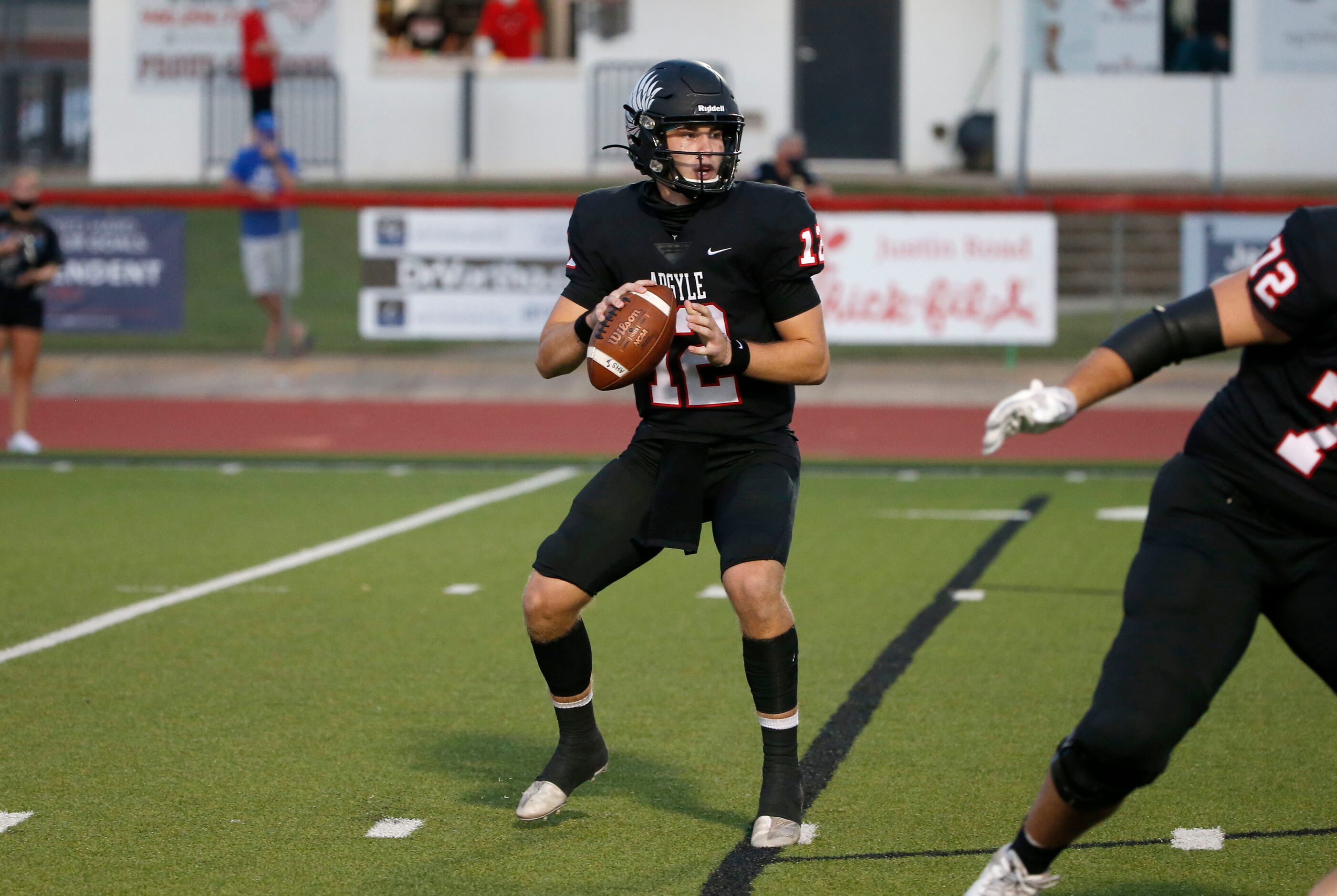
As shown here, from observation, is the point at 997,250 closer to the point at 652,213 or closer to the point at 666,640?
the point at 666,640

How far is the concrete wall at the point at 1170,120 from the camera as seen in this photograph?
21.3 m

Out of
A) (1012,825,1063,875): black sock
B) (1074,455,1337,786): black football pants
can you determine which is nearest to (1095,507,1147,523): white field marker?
(1074,455,1337,786): black football pants

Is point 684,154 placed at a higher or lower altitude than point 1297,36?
lower

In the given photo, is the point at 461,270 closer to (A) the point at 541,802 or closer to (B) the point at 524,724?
(B) the point at 524,724

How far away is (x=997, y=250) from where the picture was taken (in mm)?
14133

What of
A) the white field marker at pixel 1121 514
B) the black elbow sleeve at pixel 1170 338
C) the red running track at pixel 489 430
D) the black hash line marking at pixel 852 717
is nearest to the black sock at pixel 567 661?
the black hash line marking at pixel 852 717

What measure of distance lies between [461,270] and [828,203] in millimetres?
3088

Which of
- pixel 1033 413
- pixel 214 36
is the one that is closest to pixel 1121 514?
pixel 1033 413

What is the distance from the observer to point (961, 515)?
967 centimetres

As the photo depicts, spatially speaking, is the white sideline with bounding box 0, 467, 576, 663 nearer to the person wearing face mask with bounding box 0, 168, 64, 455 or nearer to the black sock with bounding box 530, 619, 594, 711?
the black sock with bounding box 530, 619, 594, 711

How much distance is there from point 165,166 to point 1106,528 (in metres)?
16.4

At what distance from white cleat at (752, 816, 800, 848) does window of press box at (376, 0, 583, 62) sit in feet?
62.4

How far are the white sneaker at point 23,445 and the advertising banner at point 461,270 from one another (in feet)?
11.4

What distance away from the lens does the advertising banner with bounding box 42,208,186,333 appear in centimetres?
1517
